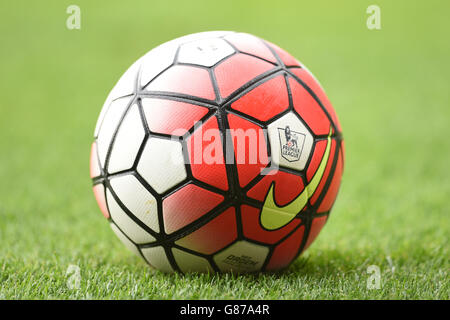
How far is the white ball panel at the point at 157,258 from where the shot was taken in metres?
2.53

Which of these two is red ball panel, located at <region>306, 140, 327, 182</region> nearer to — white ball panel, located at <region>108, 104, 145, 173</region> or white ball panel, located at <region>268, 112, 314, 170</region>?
white ball panel, located at <region>268, 112, 314, 170</region>

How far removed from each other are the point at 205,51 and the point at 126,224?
94cm

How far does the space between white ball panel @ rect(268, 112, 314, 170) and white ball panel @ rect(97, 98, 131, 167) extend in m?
0.74

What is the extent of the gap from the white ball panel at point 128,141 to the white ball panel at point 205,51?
0.36 metres

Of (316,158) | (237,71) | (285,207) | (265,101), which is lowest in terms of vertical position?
(285,207)

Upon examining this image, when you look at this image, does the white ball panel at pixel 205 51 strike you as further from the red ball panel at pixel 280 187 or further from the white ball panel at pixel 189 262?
the white ball panel at pixel 189 262

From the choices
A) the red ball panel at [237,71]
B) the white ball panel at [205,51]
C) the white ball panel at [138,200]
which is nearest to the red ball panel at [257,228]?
the white ball panel at [138,200]

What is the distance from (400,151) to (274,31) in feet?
28.1

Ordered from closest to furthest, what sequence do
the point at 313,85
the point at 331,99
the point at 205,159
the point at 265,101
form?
the point at 205,159
the point at 265,101
the point at 313,85
the point at 331,99

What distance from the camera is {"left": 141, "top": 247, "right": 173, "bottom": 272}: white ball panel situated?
2525mm

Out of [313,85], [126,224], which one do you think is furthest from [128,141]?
[313,85]

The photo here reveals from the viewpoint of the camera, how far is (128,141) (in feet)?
7.93

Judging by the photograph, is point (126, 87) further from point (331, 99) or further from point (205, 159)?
point (331, 99)

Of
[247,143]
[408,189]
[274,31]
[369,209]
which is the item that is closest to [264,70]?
[247,143]
